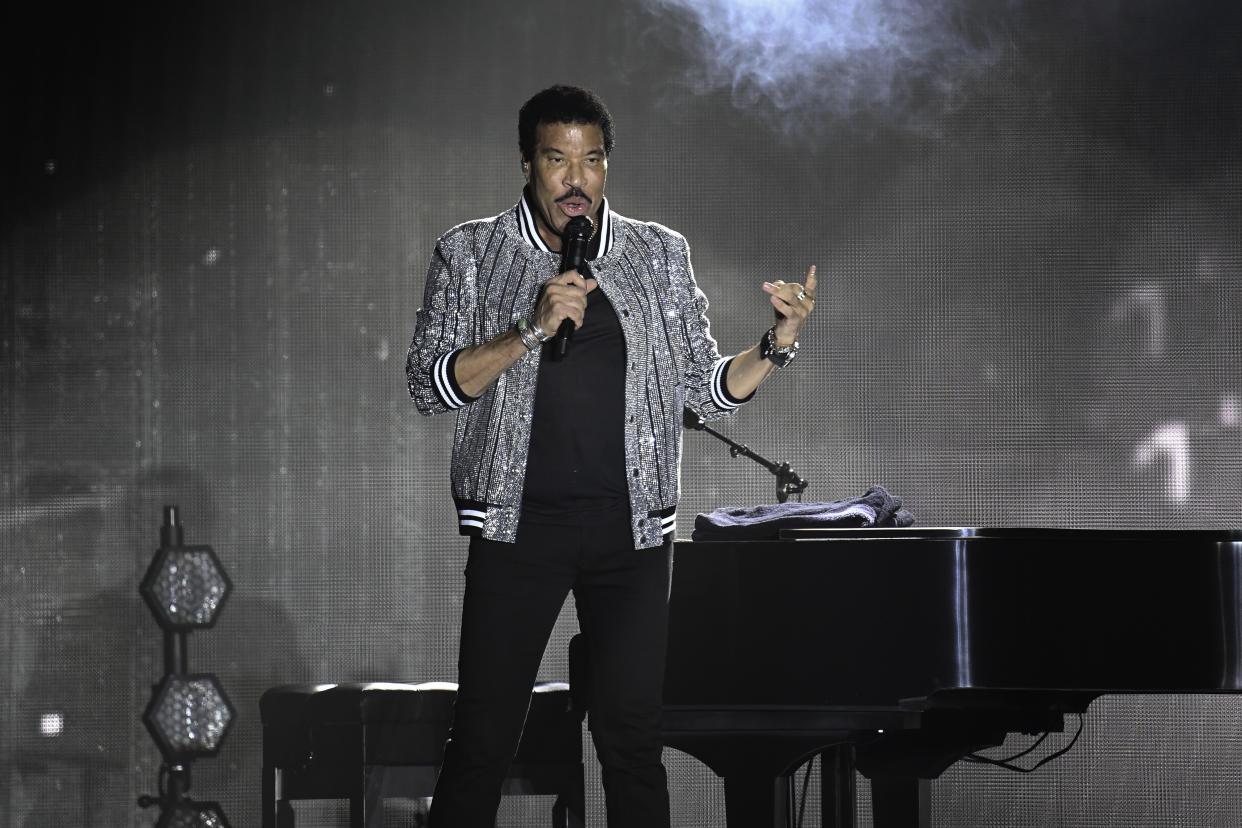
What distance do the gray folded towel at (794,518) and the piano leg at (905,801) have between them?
53 centimetres

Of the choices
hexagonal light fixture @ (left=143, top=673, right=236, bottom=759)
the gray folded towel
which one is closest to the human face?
the gray folded towel

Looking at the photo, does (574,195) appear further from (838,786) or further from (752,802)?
(838,786)

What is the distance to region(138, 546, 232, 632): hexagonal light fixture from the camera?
3.67 m

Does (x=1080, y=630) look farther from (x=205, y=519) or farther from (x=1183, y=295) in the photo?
(x=205, y=519)

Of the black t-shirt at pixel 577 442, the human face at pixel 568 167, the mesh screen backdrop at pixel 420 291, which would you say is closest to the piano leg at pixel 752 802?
the black t-shirt at pixel 577 442

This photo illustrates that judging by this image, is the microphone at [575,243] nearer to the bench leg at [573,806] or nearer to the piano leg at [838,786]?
the piano leg at [838,786]

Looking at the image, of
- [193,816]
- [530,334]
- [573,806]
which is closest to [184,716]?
[193,816]

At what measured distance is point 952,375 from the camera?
12.9 feet

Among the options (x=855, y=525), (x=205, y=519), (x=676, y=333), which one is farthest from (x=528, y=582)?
(x=205, y=519)

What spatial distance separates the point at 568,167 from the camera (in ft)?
7.02

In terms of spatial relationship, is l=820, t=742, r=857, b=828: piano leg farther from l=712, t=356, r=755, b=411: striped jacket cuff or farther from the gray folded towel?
l=712, t=356, r=755, b=411: striped jacket cuff

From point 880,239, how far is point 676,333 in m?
1.86

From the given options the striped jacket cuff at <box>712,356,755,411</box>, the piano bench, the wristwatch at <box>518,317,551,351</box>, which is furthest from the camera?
the piano bench

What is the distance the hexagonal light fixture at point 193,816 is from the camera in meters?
3.60
